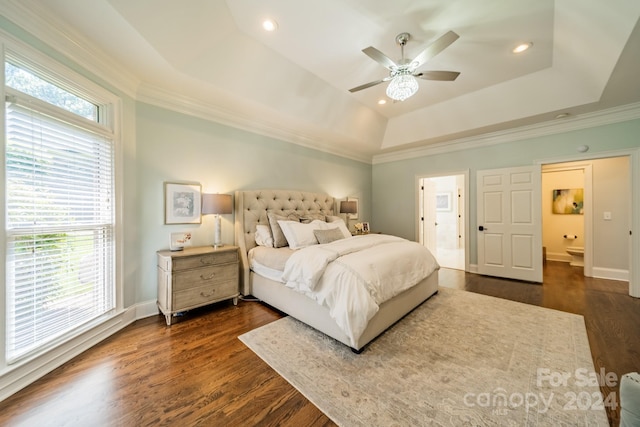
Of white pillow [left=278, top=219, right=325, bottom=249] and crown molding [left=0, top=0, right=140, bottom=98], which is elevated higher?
crown molding [left=0, top=0, right=140, bottom=98]

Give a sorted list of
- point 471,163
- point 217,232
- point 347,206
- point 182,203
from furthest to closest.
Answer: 1. point 347,206
2. point 471,163
3. point 217,232
4. point 182,203

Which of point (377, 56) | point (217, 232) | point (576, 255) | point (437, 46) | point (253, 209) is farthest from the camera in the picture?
point (576, 255)

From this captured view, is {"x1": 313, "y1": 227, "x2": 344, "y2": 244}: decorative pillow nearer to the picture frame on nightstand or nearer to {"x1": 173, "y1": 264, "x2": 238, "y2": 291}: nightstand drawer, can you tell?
{"x1": 173, "y1": 264, "x2": 238, "y2": 291}: nightstand drawer

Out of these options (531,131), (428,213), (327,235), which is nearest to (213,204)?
(327,235)

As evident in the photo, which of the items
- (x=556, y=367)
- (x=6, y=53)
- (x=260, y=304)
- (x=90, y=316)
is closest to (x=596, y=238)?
(x=556, y=367)

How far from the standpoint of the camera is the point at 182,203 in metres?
2.89

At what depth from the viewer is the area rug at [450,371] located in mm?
1390

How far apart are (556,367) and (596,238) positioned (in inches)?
165

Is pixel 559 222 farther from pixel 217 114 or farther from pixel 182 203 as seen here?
pixel 182 203

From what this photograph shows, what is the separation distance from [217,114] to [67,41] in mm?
1455

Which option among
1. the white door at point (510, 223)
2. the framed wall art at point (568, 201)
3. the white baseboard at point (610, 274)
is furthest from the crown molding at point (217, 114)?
the framed wall art at point (568, 201)

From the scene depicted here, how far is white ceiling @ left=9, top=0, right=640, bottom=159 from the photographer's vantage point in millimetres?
A: 1962

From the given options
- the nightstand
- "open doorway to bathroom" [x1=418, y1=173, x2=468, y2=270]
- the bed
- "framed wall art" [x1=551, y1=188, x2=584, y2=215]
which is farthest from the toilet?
the nightstand

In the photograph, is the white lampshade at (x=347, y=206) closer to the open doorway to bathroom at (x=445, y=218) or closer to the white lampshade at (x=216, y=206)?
the open doorway to bathroom at (x=445, y=218)
